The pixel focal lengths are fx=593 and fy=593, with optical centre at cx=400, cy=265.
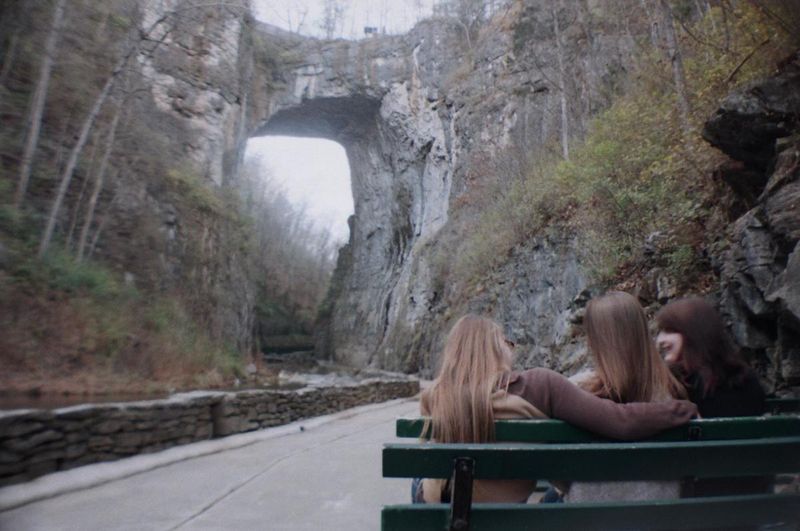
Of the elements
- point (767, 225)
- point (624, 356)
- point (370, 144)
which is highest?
point (370, 144)

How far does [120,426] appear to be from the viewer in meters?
5.89

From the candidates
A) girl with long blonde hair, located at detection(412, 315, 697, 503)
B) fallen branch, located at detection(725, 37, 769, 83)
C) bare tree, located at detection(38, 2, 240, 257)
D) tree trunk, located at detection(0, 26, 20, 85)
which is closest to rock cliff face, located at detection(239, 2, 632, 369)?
fallen branch, located at detection(725, 37, 769, 83)

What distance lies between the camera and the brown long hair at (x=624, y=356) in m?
2.04

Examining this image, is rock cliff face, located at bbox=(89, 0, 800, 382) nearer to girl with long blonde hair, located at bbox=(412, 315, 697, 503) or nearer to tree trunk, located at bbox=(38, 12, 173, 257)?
girl with long blonde hair, located at bbox=(412, 315, 697, 503)

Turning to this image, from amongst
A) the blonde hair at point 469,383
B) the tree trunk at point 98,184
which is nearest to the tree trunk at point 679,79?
the blonde hair at point 469,383

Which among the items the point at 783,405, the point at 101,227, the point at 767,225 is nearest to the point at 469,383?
the point at 783,405

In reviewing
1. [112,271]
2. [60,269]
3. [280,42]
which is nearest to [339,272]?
[280,42]

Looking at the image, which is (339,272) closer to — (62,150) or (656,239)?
(62,150)

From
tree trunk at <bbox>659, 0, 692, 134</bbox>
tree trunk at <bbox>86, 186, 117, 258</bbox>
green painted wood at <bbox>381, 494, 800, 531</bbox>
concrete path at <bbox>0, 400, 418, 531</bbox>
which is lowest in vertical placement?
concrete path at <bbox>0, 400, 418, 531</bbox>

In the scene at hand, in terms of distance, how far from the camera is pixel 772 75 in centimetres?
491

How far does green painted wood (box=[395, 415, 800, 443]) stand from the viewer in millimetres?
1891

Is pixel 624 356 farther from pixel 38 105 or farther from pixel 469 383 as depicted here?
pixel 38 105

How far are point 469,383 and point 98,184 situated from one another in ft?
52.0

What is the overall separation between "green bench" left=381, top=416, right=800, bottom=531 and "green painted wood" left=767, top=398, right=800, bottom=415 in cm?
99
